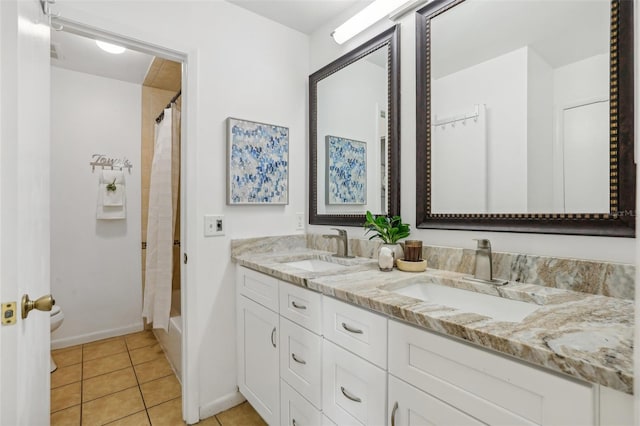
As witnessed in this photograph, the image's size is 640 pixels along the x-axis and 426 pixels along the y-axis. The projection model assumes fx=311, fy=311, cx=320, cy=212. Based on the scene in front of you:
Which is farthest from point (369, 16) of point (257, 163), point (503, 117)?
point (257, 163)

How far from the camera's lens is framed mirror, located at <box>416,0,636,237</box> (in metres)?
0.97

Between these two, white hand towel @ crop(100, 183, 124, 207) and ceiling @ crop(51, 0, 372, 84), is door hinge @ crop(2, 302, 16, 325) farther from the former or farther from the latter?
white hand towel @ crop(100, 183, 124, 207)

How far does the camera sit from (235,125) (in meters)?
1.80

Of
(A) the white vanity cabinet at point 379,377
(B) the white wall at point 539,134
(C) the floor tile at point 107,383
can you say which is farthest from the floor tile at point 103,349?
(B) the white wall at point 539,134

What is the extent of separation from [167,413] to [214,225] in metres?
1.08

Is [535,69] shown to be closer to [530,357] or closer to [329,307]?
[530,357]

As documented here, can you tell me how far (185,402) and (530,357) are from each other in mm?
1724

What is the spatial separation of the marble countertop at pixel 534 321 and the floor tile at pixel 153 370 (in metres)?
1.51

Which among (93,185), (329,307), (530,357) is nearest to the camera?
(530,357)

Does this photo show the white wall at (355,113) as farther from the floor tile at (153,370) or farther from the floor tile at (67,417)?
the floor tile at (67,417)

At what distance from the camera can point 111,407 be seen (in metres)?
1.79

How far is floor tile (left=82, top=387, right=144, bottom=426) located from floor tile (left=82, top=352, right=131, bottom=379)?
0.37 meters

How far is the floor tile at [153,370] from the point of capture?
210cm

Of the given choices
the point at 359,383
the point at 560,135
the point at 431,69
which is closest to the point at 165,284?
the point at 359,383
